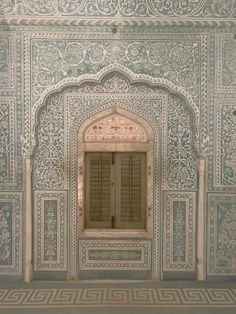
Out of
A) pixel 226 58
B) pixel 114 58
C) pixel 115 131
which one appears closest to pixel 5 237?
pixel 115 131

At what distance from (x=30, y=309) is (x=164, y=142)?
2622 mm

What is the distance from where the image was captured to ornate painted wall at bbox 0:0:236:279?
16.8ft

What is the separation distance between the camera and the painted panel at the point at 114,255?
17.4ft

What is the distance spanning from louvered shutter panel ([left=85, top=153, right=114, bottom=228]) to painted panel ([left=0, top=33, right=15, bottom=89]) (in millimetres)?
1418

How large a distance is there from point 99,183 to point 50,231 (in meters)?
0.92

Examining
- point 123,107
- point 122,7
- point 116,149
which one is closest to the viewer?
point 122,7

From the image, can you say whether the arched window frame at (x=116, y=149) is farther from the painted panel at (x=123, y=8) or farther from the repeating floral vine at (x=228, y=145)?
the painted panel at (x=123, y=8)

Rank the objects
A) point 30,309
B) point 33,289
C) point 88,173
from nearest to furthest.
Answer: point 30,309 < point 33,289 < point 88,173

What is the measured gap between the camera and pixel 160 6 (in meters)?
5.14

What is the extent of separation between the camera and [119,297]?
15.5 ft

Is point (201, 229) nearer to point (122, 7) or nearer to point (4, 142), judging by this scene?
point (4, 142)

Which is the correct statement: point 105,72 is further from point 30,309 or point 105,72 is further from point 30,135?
point 30,309

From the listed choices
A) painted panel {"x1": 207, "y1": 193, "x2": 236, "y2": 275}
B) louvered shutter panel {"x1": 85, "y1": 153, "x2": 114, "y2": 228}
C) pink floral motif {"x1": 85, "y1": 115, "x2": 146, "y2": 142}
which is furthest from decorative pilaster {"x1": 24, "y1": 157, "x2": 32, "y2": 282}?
painted panel {"x1": 207, "y1": 193, "x2": 236, "y2": 275}

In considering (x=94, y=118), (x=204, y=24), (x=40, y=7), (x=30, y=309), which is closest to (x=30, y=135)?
(x=94, y=118)
